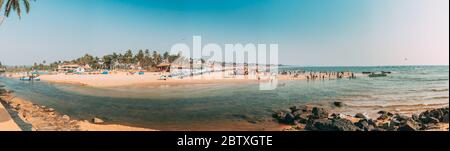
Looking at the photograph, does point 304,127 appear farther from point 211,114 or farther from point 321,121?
point 211,114

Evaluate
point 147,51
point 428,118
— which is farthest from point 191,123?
point 147,51

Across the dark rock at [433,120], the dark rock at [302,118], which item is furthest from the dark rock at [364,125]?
the dark rock at [433,120]

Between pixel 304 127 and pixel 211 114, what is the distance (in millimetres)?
5599

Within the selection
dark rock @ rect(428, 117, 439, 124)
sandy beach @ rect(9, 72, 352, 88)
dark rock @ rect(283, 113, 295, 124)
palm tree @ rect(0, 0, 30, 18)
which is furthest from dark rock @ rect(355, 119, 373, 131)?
sandy beach @ rect(9, 72, 352, 88)

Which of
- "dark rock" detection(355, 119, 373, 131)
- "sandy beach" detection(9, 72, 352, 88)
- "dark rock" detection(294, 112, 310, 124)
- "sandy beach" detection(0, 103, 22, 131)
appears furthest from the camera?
"sandy beach" detection(9, 72, 352, 88)

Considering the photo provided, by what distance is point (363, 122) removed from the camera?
1196cm

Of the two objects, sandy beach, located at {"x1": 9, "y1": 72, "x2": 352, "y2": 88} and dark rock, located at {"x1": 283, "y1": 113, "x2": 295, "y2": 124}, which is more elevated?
sandy beach, located at {"x1": 9, "y1": 72, "x2": 352, "y2": 88}

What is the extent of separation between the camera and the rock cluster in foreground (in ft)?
35.1

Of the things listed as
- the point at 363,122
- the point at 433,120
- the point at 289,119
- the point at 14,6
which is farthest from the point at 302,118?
the point at 14,6

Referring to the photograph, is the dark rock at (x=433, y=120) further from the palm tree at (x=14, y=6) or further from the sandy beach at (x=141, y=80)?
the sandy beach at (x=141, y=80)

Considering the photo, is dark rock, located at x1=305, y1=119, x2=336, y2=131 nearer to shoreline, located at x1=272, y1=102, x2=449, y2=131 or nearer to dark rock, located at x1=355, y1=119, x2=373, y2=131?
shoreline, located at x1=272, y1=102, x2=449, y2=131

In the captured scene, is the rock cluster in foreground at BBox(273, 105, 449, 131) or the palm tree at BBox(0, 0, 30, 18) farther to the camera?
the palm tree at BBox(0, 0, 30, 18)

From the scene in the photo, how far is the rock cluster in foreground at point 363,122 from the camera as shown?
10703 millimetres

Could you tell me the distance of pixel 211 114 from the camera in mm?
15141
